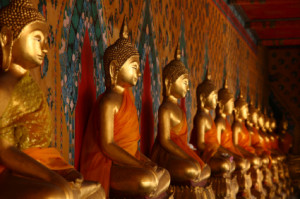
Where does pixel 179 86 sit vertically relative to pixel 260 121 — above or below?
above

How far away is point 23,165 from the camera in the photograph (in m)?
2.21

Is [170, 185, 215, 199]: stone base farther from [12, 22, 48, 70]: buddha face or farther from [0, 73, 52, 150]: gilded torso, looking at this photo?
[12, 22, 48, 70]: buddha face

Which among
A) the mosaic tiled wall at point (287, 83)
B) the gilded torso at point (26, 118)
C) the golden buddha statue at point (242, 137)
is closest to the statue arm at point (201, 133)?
the golden buddha statue at point (242, 137)

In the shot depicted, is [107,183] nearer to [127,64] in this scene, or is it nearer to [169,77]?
[127,64]

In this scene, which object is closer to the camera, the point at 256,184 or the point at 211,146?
the point at 211,146

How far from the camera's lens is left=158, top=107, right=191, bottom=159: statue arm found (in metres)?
4.16

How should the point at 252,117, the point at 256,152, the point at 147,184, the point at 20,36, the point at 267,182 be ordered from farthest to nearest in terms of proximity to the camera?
the point at 252,117, the point at 267,182, the point at 256,152, the point at 147,184, the point at 20,36

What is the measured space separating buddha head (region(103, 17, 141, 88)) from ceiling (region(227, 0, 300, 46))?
218 inches

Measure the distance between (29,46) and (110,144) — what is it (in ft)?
3.41

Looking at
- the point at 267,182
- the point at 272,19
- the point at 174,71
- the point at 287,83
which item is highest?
the point at 174,71

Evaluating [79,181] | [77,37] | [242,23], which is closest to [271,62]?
[242,23]

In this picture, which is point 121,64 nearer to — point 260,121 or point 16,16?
point 16,16

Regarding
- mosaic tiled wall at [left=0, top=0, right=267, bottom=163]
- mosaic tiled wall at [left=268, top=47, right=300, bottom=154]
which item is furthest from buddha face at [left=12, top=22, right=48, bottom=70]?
mosaic tiled wall at [left=268, top=47, right=300, bottom=154]

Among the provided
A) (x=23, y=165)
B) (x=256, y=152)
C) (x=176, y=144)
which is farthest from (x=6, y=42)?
(x=256, y=152)
